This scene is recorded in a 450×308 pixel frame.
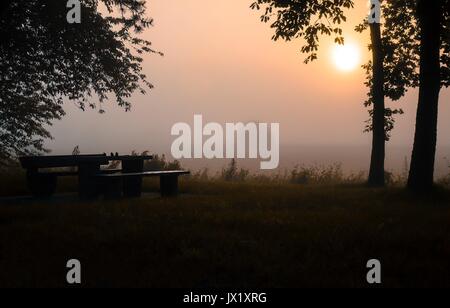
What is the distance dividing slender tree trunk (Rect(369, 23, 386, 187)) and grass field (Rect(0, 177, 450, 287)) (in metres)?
7.58

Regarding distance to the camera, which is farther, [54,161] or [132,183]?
[132,183]

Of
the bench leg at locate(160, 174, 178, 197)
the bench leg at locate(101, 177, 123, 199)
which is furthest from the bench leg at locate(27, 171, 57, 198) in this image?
the bench leg at locate(160, 174, 178, 197)

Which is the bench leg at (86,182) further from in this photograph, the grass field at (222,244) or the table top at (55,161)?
the grass field at (222,244)

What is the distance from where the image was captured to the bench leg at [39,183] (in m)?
12.2

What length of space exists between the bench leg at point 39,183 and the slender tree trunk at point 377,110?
11.5 meters

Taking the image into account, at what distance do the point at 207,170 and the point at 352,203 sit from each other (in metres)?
12.0

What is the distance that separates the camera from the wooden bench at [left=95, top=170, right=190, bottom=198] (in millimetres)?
12047

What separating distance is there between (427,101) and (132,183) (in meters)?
8.20

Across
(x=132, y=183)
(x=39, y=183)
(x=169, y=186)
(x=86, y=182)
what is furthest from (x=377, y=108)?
(x=39, y=183)

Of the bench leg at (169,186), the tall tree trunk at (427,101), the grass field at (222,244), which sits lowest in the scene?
the grass field at (222,244)

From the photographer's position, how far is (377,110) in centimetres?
1870

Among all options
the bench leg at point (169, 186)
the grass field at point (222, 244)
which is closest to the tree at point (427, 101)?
the grass field at point (222, 244)

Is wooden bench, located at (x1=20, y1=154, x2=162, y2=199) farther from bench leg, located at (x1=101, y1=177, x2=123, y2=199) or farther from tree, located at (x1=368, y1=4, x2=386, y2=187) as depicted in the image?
tree, located at (x1=368, y1=4, x2=386, y2=187)
